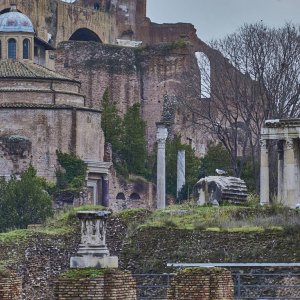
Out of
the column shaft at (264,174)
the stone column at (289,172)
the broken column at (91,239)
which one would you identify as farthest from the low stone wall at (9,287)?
the column shaft at (264,174)

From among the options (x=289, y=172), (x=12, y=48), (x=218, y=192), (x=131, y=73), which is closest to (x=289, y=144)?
(x=289, y=172)

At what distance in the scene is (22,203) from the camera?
2499 inches

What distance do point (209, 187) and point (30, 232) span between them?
23.6 feet

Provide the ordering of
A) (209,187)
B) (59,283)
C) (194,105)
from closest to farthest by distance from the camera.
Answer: (59,283), (209,187), (194,105)

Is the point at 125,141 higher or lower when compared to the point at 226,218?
higher

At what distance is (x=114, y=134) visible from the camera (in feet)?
279

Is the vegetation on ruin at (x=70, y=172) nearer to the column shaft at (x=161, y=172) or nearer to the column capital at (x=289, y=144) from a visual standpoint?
the column shaft at (x=161, y=172)

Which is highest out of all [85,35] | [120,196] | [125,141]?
[85,35]

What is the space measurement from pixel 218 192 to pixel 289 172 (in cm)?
977

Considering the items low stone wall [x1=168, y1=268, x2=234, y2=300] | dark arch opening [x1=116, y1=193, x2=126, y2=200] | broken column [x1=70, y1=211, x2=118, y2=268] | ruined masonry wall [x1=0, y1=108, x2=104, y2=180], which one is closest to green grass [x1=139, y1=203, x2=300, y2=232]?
broken column [x1=70, y1=211, x2=118, y2=268]

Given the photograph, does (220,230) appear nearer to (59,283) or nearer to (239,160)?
(59,283)

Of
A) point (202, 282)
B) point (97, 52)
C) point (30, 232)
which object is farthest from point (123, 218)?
point (97, 52)

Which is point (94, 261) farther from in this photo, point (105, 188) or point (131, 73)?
point (131, 73)

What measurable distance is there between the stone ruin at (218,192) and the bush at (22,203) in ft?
48.5
